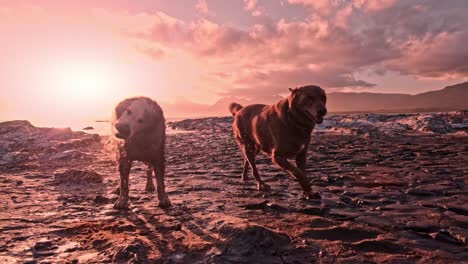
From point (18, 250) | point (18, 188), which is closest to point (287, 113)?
point (18, 250)

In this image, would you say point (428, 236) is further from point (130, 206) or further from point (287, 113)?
point (130, 206)

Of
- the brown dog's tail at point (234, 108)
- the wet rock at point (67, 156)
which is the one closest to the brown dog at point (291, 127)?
the brown dog's tail at point (234, 108)

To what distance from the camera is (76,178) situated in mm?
9242

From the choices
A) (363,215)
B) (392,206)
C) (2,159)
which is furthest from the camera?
(2,159)

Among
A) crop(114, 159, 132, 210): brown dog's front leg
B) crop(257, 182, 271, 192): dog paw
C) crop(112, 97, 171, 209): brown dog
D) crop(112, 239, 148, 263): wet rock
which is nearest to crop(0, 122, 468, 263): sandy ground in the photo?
crop(112, 239, 148, 263): wet rock

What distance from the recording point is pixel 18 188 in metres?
8.57

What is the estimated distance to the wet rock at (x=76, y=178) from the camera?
9.16 metres

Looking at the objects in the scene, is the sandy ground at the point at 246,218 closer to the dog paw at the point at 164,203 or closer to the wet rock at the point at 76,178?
the wet rock at the point at 76,178

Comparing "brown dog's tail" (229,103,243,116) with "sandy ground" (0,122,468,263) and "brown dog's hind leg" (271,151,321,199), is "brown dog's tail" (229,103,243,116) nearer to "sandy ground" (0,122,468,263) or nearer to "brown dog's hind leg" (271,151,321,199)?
"sandy ground" (0,122,468,263)

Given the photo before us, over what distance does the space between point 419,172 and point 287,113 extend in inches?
166

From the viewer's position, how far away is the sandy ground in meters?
4.11

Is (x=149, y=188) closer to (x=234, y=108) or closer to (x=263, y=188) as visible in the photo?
(x=263, y=188)

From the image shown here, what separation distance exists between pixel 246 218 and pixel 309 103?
2608 mm

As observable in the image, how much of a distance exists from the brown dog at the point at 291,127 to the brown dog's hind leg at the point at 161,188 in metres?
2.32
